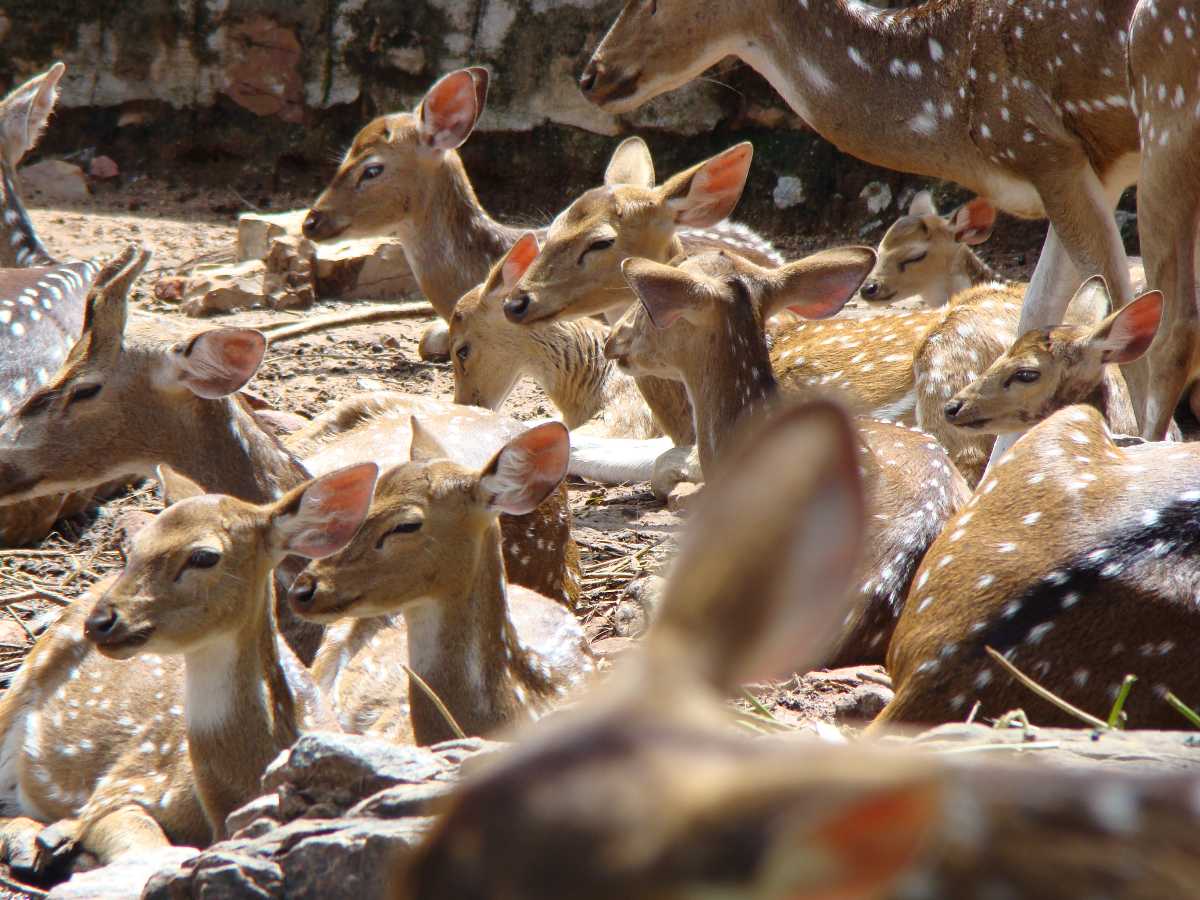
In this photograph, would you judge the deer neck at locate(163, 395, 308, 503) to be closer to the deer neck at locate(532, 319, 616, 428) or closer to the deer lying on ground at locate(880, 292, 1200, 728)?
the deer lying on ground at locate(880, 292, 1200, 728)

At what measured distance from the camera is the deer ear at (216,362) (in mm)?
4938

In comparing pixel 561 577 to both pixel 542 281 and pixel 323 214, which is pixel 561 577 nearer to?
pixel 542 281

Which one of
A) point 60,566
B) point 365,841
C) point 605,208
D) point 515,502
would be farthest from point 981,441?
point 365,841

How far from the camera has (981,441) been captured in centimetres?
639

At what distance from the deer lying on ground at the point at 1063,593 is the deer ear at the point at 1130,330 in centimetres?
100

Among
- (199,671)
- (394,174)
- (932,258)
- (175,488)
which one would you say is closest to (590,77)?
(394,174)

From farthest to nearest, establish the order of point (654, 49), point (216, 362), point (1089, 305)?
point (654, 49) < point (1089, 305) < point (216, 362)

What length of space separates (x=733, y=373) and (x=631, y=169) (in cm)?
233

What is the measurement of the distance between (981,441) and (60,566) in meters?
3.51

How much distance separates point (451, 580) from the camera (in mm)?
4137

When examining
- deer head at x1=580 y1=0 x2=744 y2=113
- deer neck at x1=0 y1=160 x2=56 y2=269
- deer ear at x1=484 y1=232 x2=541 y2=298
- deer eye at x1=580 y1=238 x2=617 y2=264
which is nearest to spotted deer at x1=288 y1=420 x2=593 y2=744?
deer eye at x1=580 y1=238 x2=617 y2=264

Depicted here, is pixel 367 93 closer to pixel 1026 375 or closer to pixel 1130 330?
pixel 1026 375

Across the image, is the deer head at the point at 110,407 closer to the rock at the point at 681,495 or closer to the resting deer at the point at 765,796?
the rock at the point at 681,495

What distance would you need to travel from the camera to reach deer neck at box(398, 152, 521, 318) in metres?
8.35
